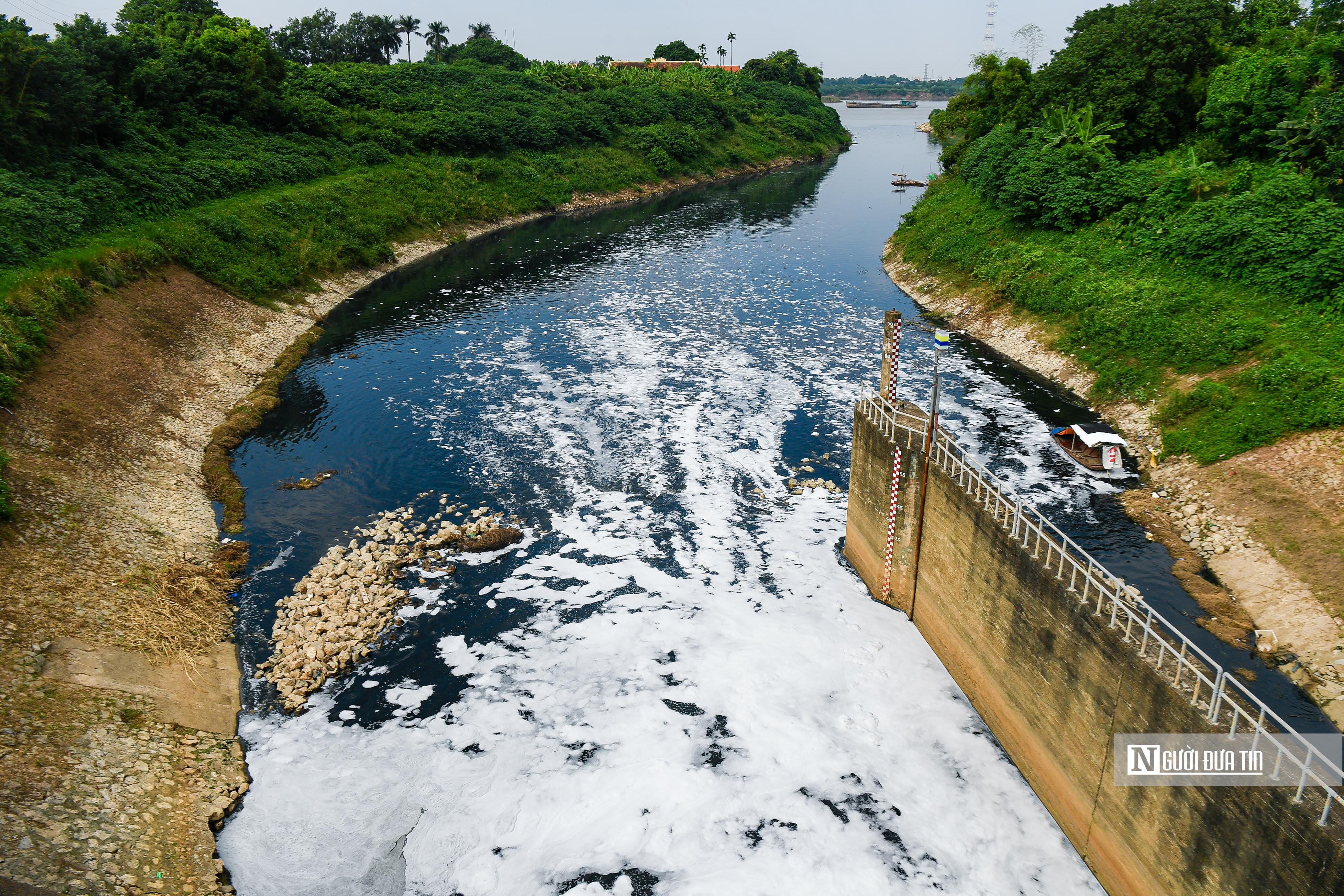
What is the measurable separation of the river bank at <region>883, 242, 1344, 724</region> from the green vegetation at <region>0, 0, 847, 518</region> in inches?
1561

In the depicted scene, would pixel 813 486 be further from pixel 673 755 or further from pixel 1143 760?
pixel 1143 760

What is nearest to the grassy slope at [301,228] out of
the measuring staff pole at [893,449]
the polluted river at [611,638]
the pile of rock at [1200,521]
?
the polluted river at [611,638]

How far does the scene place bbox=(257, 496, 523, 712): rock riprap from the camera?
20422mm

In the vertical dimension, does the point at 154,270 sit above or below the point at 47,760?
above

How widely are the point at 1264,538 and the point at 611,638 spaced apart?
2000 centimetres

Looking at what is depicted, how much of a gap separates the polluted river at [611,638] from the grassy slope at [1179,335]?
144 inches

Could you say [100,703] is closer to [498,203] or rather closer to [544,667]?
[544,667]

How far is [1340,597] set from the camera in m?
19.5

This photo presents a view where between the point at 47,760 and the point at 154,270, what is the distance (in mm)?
33506

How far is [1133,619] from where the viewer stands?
14.3 m

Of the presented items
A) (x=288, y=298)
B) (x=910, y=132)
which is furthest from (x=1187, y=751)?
(x=910, y=132)

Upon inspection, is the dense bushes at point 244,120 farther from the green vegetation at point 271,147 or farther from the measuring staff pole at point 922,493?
the measuring staff pole at point 922,493

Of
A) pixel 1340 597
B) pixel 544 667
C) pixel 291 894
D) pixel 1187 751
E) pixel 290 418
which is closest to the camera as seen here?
pixel 1187 751

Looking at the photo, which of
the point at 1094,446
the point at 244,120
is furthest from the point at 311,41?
the point at 1094,446
